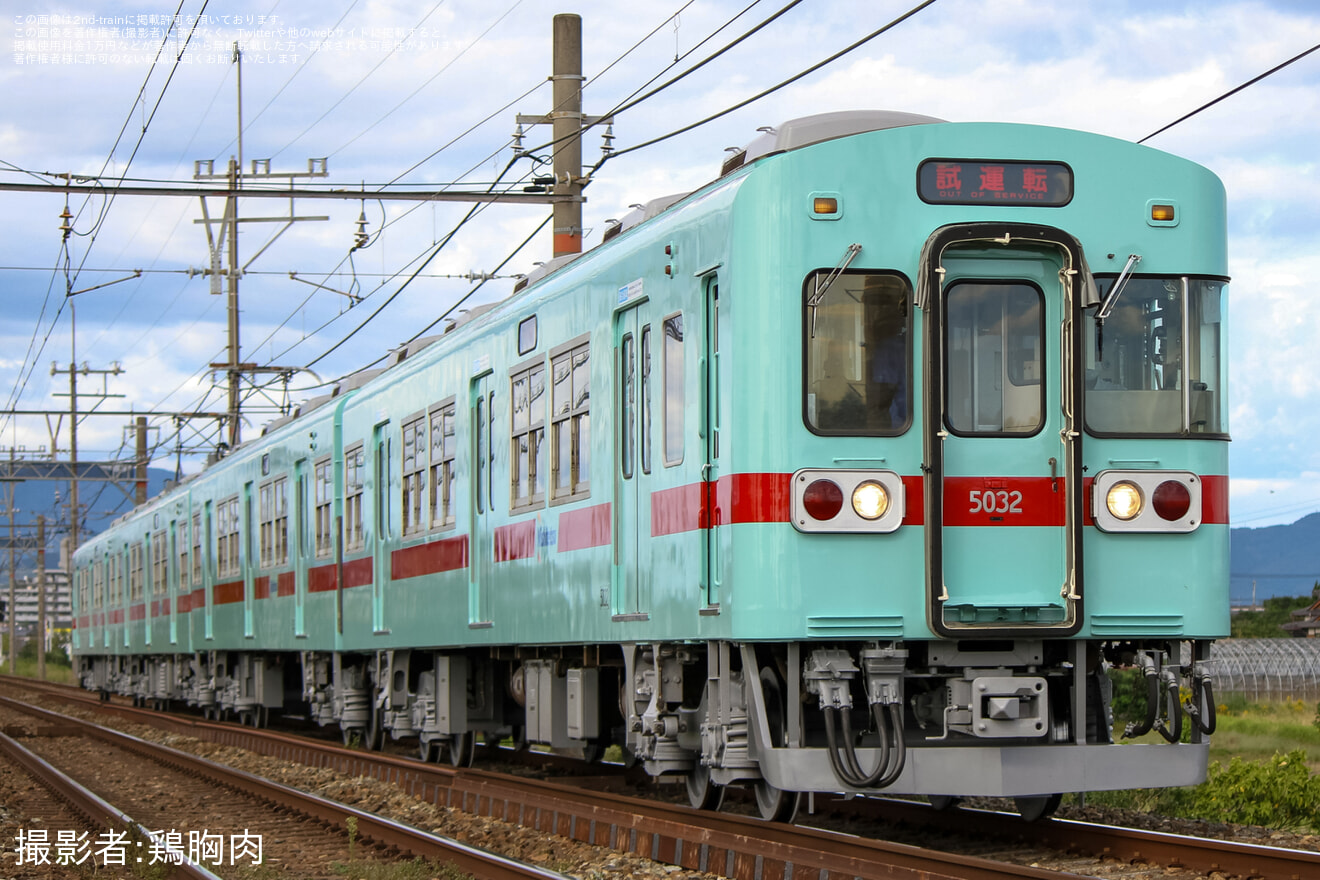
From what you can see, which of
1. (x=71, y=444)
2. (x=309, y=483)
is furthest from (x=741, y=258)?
(x=71, y=444)

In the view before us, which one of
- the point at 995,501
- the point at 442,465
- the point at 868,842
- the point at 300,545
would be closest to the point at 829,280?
the point at 995,501

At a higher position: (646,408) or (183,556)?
(646,408)

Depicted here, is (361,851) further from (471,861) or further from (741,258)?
(741,258)

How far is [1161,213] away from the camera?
8.88 m

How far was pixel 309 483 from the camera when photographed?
740 inches

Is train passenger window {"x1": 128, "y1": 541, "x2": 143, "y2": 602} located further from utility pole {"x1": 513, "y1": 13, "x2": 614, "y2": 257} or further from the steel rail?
utility pole {"x1": 513, "y1": 13, "x2": 614, "y2": 257}

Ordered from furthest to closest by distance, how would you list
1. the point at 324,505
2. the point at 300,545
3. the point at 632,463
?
the point at 300,545 → the point at 324,505 → the point at 632,463

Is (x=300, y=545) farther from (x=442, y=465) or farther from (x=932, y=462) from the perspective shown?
(x=932, y=462)

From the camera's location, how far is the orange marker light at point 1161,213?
8867 mm

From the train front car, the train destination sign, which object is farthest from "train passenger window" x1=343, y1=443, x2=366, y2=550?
the train destination sign

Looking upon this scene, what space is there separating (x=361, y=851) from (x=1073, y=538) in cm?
472

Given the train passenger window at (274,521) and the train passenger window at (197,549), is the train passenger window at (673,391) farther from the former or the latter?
the train passenger window at (197,549)

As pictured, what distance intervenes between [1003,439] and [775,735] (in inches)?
70.7

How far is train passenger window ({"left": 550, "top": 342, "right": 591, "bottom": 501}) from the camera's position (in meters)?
10.8
